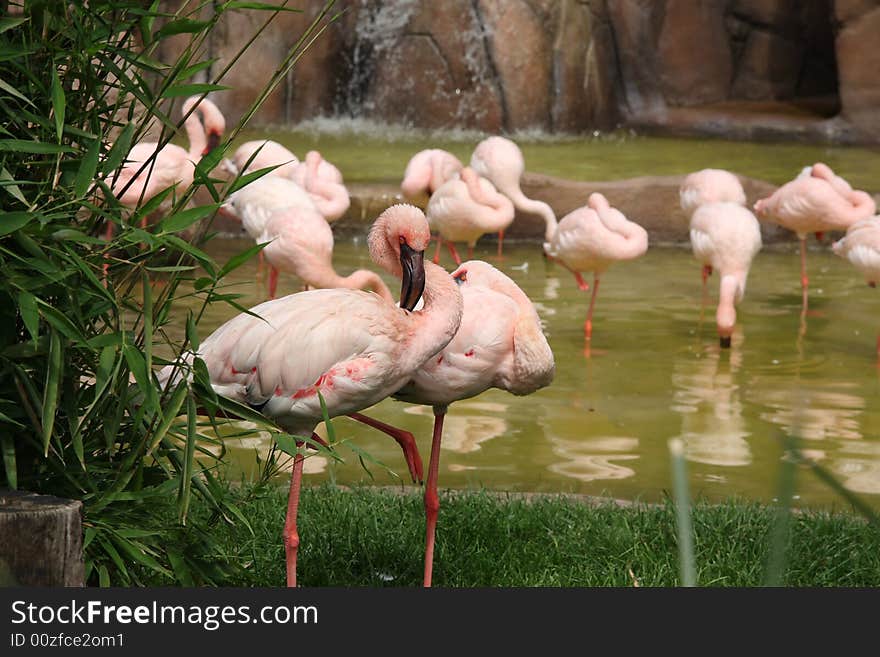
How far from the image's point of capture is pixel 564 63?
50.2ft

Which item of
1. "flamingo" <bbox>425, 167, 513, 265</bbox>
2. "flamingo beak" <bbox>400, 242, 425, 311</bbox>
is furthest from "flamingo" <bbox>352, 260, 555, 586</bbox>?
"flamingo" <bbox>425, 167, 513, 265</bbox>

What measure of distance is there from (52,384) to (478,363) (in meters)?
1.35

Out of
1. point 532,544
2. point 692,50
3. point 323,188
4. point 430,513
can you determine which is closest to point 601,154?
point 692,50

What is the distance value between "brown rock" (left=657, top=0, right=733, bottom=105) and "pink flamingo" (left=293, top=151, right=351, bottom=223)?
920 centimetres

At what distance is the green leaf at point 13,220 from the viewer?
2228mm

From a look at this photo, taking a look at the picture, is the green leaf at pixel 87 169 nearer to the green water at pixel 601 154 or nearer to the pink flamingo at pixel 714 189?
the pink flamingo at pixel 714 189

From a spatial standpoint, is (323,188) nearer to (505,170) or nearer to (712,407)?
(505,170)

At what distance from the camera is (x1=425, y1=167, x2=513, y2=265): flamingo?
864 centimetres

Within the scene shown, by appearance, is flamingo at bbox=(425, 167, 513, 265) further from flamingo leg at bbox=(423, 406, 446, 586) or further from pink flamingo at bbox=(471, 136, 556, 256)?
flamingo leg at bbox=(423, 406, 446, 586)

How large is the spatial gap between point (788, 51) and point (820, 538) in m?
14.4

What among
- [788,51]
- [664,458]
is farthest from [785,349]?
[788,51]

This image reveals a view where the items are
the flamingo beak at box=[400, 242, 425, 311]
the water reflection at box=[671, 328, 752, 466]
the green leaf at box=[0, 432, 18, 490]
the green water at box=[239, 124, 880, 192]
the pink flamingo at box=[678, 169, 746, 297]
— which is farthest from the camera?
the green water at box=[239, 124, 880, 192]

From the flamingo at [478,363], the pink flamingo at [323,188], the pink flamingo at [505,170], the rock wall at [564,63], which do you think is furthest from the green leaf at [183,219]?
the rock wall at [564,63]

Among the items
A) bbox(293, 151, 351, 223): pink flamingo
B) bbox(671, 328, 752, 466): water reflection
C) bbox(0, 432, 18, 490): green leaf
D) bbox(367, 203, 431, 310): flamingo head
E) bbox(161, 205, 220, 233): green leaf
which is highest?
bbox(161, 205, 220, 233): green leaf
